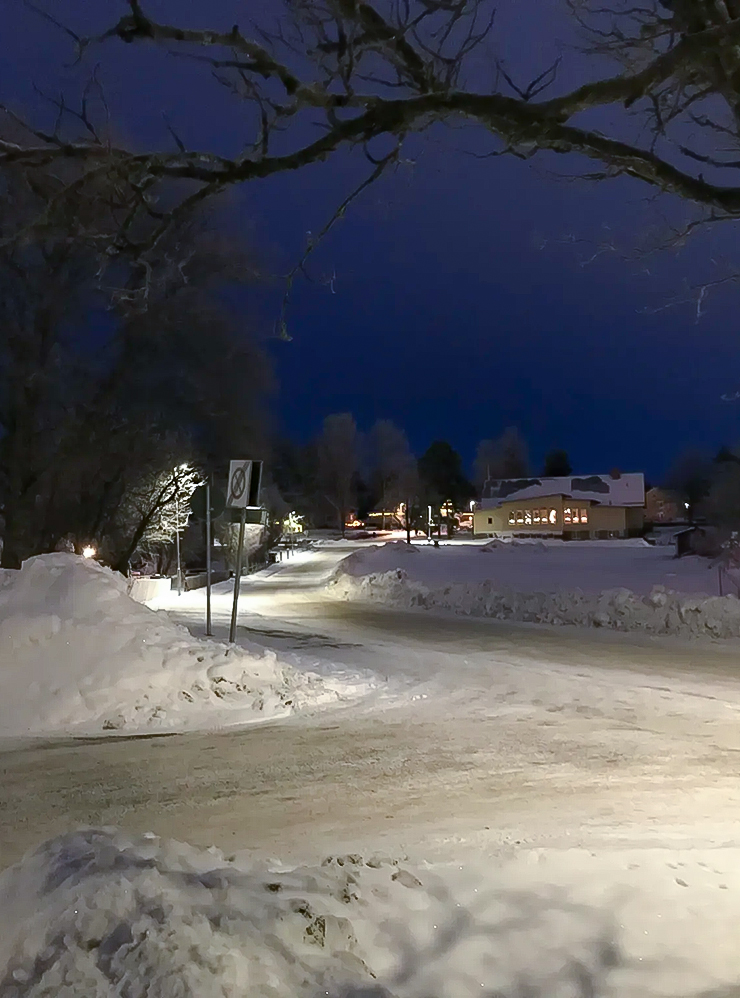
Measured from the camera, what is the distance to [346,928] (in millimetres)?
4191

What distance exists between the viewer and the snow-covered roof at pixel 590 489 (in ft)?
274

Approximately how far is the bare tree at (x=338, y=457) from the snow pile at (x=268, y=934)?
383 feet

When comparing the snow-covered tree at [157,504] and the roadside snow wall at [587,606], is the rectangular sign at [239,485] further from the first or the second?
the snow-covered tree at [157,504]

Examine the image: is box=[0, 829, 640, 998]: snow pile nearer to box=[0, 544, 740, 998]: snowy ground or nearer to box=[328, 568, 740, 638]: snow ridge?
box=[0, 544, 740, 998]: snowy ground

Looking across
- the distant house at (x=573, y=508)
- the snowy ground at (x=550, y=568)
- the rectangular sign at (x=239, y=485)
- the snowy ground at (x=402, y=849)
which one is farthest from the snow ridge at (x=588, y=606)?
the distant house at (x=573, y=508)

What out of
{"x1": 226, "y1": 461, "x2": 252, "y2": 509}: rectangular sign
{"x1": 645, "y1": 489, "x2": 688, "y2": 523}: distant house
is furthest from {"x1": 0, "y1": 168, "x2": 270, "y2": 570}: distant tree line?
{"x1": 645, "y1": 489, "x2": 688, "y2": 523}: distant house

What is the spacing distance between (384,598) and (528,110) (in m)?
26.2

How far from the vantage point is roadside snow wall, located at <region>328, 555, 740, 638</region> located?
18.8 metres

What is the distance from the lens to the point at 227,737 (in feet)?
32.9

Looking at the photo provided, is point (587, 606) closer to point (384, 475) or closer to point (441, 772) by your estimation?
point (441, 772)

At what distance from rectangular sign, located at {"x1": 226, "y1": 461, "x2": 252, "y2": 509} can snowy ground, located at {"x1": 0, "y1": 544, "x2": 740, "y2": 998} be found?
3369 millimetres

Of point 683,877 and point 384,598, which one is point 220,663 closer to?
point 683,877

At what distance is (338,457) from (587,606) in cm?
10156

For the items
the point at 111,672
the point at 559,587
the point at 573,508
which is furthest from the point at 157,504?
the point at 573,508
